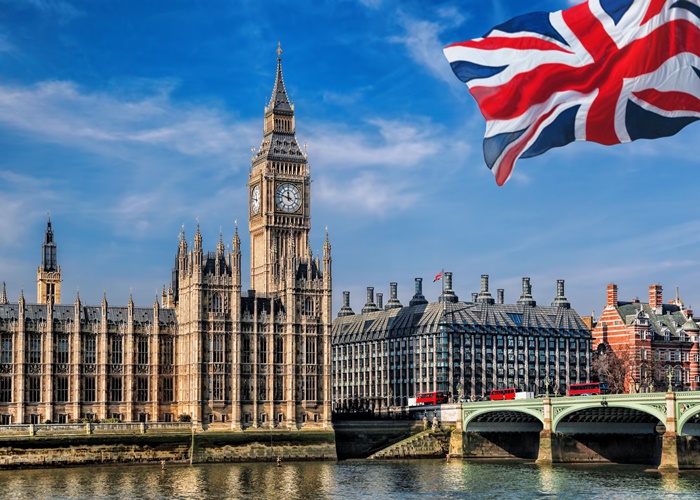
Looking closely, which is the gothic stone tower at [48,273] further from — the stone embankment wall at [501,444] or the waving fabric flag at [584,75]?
the waving fabric flag at [584,75]

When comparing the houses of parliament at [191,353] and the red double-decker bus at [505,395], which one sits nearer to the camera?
the houses of parliament at [191,353]

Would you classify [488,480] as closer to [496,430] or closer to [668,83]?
[496,430]

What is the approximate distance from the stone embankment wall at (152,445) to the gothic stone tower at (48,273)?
4625cm

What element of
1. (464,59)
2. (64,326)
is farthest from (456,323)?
(464,59)

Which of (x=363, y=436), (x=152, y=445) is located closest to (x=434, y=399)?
(x=363, y=436)

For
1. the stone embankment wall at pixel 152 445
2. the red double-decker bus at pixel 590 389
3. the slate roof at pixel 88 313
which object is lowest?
the stone embankment wall at pixel 152 445

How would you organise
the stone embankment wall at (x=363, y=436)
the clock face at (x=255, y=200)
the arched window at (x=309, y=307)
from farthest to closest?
the clock face at (x=255, y=200) < the arched window at (x=309, y=307) < the stone embankment wall at (x=363, y=436)

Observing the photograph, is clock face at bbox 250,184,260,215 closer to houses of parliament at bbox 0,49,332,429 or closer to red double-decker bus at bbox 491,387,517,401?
houses of parliament at bbox 0,49,332,429

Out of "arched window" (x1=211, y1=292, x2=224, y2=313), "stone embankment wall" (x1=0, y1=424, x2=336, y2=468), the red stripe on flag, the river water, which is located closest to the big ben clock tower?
"arched window" (x1=211, y1=292, x2=224, y2=313)

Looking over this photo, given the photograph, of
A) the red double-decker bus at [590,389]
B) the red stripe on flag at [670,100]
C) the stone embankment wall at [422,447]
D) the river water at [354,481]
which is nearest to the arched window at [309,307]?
the stone embankment wall at [422,447]

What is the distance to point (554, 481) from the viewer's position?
369 feet

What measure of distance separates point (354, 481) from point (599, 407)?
31868 mm

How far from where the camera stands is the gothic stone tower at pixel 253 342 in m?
147

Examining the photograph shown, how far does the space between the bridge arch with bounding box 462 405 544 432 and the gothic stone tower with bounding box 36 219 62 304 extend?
215ft
